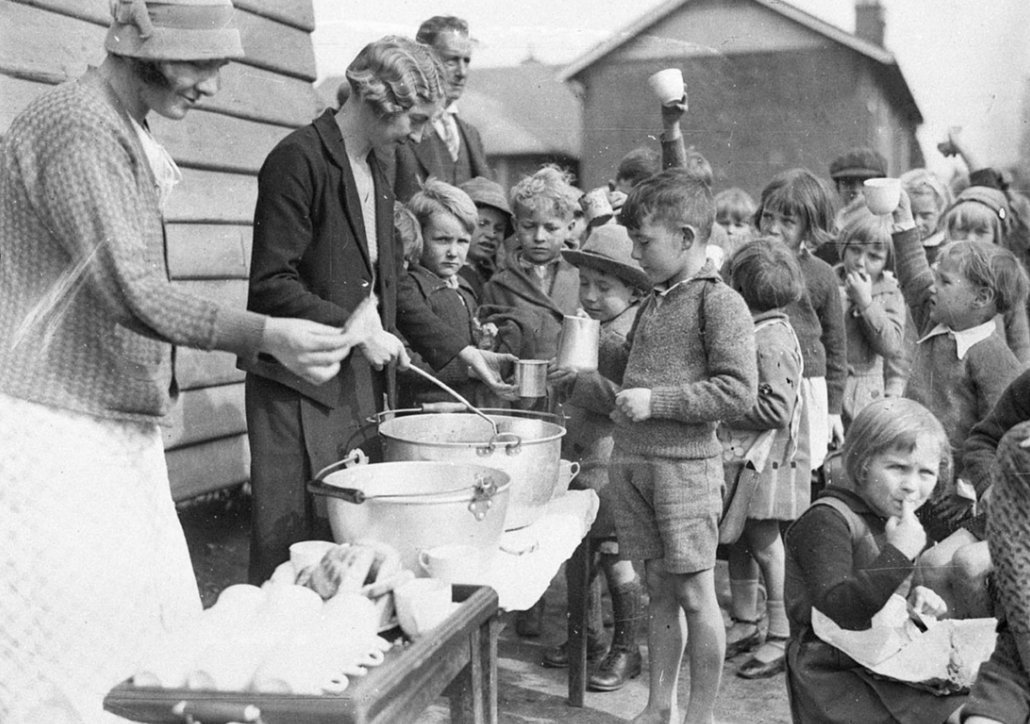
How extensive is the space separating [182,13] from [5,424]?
798 millimetres

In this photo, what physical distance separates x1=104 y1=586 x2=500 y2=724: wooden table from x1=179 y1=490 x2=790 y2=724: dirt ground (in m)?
1.45

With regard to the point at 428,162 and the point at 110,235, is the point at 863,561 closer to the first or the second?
the point at 110,235

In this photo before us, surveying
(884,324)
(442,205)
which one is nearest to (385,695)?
(442,205)

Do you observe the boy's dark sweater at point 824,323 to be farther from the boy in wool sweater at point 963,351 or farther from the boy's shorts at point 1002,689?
the boy's shorts at point 1002,689

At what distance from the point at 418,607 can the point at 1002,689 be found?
1201 mm

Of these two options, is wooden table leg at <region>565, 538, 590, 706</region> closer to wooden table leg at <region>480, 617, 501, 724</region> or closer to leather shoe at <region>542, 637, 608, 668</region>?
leather shoe at <region>542, 637, 608, 668</region>

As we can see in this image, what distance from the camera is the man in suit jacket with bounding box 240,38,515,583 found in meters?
2.61

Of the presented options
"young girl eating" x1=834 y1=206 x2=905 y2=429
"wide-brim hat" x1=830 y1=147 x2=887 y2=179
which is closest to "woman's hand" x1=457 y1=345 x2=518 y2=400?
"young girl eating" x1=834 y1=206 x2=905 y2=429

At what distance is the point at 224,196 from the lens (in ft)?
12.9

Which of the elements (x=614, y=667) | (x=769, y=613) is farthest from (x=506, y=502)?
(x=769, y=613)

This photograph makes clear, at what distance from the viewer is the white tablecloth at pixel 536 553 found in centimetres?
222

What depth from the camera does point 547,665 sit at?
3715 millimetres

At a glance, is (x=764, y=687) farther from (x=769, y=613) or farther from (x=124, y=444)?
(x=124, y=444)

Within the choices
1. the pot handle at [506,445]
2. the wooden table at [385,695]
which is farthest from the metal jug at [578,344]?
the wooden table at [385,695]
